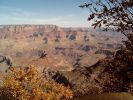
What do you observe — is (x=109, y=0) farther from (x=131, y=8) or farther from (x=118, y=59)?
(x=118, y=59)

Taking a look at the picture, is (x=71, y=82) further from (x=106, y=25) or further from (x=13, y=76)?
(x=106, y=25)

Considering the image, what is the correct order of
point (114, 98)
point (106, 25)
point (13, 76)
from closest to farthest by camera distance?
point (114, 98), point (106, 25), point (13, 76)

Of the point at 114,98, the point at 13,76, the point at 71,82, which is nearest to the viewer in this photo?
the point at 114,98

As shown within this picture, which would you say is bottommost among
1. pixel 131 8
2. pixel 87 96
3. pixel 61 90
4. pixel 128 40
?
pixel 61 90

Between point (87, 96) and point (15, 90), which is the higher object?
point (87, 96)

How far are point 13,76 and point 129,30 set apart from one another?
91.4ft

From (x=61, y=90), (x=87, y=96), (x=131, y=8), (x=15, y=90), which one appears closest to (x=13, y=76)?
(x=15, y=90)

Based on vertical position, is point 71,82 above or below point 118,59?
below

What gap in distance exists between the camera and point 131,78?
16953 mm

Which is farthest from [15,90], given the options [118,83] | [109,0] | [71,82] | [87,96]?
[71,82]

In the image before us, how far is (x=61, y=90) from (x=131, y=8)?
39.2 metres

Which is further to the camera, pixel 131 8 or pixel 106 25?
pixel 106 25

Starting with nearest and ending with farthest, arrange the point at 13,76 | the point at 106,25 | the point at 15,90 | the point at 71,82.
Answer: the point at 106,25 < the point at 15,90 < the point at 13,76 < the point at 71,82

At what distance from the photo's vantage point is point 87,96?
1042 centimetres
